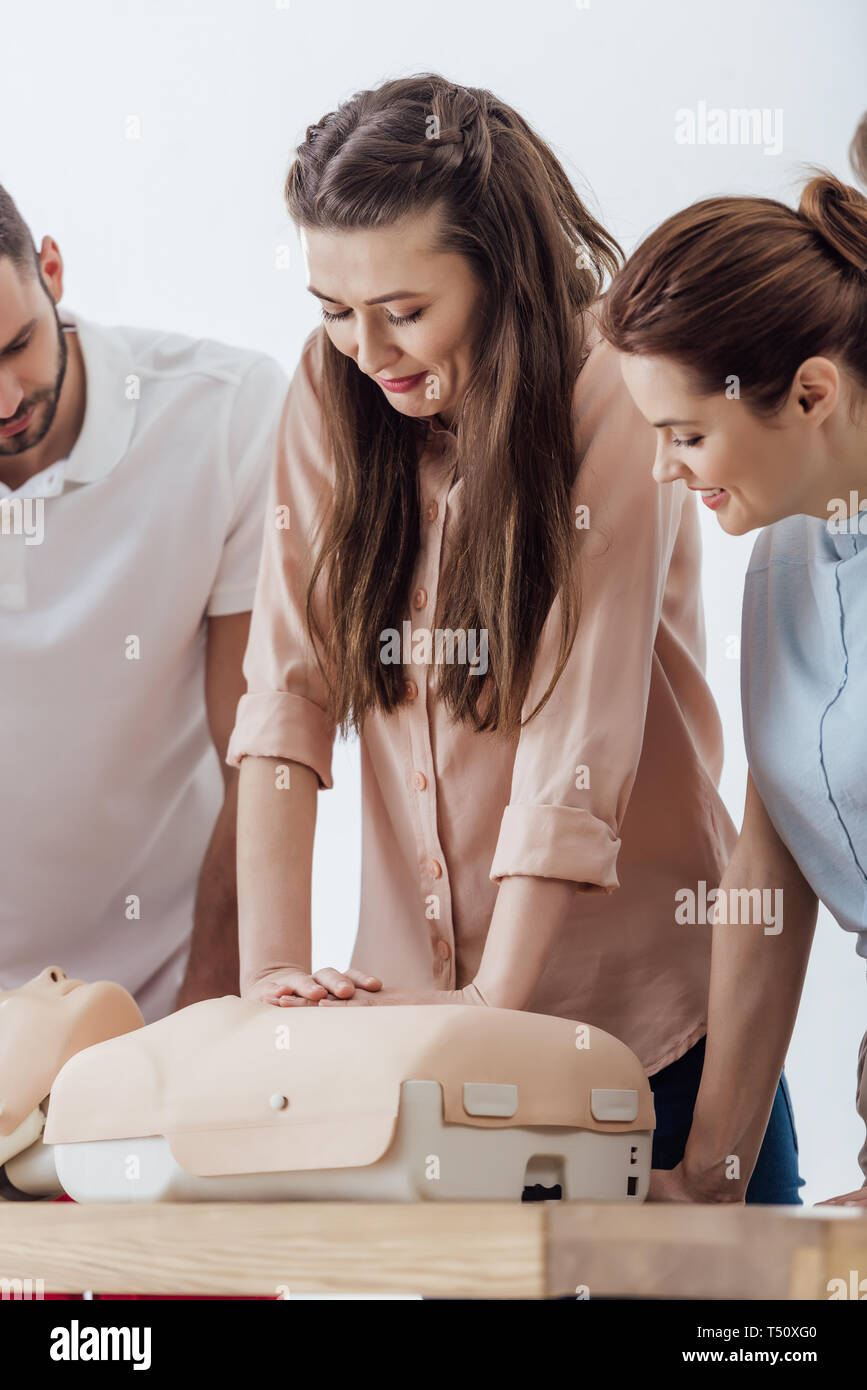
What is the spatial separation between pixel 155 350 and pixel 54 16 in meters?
0.51

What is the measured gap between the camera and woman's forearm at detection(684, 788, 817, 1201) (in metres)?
0.97

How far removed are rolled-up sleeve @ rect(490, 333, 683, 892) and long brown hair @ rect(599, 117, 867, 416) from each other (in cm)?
13

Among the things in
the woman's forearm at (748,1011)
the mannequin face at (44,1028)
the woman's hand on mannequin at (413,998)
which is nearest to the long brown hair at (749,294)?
the woman's forearm at (748,1011)

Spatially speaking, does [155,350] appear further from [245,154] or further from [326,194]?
[326,194]

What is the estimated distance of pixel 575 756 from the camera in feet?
3.13

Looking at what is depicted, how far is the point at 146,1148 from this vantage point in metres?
0.82

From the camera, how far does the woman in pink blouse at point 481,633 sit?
3.20 feet

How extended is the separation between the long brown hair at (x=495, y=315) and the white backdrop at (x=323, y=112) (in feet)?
1.91

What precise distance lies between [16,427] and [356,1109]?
92 cm

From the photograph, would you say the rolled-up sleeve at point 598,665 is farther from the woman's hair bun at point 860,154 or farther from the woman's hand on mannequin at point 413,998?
the woman's hair bun at point 860,154

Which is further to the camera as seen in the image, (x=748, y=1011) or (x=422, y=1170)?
(x=748, y=1011)

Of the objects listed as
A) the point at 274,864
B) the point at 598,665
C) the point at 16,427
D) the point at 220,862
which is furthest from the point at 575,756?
the point at 16,427

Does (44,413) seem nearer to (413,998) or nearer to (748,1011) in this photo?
(413,998)

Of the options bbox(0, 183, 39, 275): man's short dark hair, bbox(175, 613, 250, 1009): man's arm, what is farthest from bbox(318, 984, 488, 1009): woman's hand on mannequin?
bbox(0, 183, 39, 275): man's short dark hair
